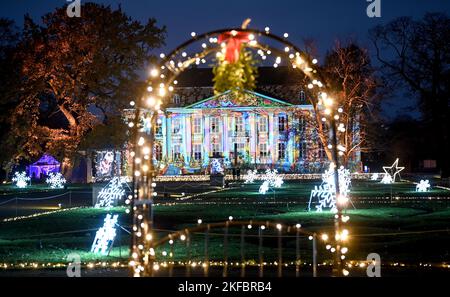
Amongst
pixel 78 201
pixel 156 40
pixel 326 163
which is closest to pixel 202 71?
pixel 326 163

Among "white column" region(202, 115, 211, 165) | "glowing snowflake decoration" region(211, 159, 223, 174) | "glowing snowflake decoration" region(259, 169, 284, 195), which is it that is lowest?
"glowing snowflake decoration" region(259, 169, 284, 195)

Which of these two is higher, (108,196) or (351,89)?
(351,89)

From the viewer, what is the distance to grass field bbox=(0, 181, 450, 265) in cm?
1521

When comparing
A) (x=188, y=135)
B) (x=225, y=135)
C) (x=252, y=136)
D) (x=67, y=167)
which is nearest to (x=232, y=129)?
(x=225, y=135)

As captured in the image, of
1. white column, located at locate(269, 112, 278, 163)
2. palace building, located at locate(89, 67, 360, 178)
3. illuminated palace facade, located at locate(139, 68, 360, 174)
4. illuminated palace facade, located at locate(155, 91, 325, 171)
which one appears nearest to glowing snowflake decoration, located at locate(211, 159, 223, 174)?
palace building, located at locate(89, 67, 360, 178)

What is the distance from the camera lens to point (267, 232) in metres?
19.5

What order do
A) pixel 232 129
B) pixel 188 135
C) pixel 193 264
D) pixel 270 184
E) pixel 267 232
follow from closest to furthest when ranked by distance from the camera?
pixel 193 264, pixel 267 232, pixel 270 184, pixel 232 129, pixel 188 135

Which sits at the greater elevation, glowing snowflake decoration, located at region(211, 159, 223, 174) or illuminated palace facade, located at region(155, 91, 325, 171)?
illuminated palace facade, located at region(155, 91, 325, 171)

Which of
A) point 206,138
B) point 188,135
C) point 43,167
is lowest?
point 43,167

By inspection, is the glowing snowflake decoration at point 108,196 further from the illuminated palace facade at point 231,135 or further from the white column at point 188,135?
the white column at point 188,135

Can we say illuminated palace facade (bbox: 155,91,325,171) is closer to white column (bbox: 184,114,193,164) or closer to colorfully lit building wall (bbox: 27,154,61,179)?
white column (bbox: 184,114,193,164)

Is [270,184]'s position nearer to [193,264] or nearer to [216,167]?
[216,167]

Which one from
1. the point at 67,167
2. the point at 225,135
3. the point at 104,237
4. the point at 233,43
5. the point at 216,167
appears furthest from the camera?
the point at 225,135

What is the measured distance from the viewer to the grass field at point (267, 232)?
15.2m
